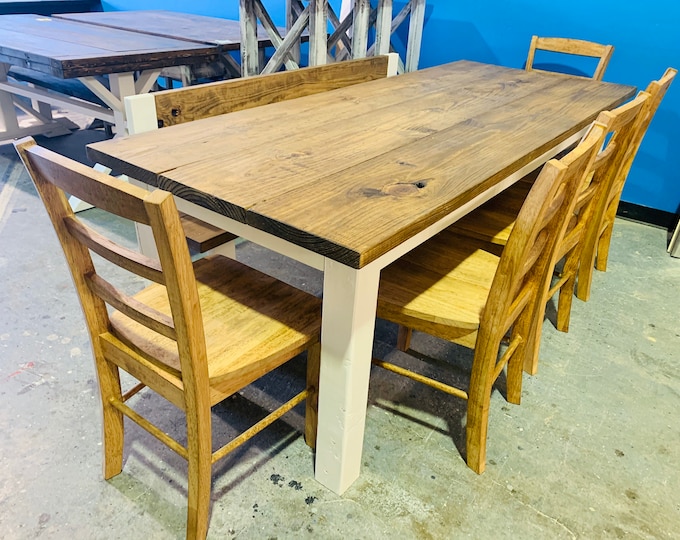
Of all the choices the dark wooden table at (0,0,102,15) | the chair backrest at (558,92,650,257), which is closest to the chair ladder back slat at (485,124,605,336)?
the chair backrest at (558,92,650,257)

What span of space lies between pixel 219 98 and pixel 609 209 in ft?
5.32

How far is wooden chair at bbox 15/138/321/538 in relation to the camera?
844mm

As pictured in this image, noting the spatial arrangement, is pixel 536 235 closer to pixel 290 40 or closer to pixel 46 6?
Result: pixel 290 40

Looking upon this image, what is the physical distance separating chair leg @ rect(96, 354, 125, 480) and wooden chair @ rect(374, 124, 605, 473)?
649 mm

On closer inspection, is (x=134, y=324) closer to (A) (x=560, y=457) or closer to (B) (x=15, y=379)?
(B) (x=15, y=379)

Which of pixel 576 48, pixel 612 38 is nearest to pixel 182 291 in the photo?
pixel 576 48

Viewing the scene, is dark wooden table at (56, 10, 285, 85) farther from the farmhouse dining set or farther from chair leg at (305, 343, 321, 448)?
chair leg at (305, 343, 321, 448)

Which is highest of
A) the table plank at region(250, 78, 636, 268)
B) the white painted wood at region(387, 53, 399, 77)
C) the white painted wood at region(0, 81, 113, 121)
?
the table plank at region(250, 78, 636, 268)

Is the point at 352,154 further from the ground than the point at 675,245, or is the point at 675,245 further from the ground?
the point at 352,154

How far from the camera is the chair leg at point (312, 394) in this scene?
131 centimetres

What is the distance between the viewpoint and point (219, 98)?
1655 mm

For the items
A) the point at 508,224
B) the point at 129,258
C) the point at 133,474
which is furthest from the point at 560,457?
the point at 129,258

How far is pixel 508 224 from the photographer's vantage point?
1737mm

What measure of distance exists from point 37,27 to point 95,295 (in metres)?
2.79
